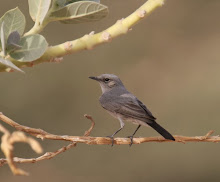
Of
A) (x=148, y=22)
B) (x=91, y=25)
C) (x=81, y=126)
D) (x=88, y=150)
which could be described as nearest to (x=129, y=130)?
(x=81, y=126)

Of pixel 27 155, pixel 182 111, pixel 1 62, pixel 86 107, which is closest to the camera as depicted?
pixel 1 62

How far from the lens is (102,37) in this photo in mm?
186

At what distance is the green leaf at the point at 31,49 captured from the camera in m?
0.19

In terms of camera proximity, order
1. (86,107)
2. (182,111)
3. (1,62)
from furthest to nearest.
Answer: (182,111) < (86,107) < (1,62)

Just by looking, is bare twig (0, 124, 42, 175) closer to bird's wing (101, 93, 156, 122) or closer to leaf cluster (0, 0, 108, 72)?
leaf cluster (0, 0, 108, 72)

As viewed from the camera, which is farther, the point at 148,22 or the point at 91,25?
the point at 148,22

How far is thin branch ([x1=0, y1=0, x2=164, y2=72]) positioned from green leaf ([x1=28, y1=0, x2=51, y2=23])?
0.07ft

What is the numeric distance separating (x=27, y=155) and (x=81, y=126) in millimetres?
174

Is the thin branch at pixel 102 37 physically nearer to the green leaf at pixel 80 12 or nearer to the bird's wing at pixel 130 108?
the green leaf at pixel 80 12

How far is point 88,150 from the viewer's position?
1.42m

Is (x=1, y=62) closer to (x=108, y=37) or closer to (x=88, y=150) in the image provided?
(x=108, y=37)

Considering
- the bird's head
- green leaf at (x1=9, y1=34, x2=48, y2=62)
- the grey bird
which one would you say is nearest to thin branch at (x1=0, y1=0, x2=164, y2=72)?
green leaf at (x1=9, y1=34, x2=48, y2=62)

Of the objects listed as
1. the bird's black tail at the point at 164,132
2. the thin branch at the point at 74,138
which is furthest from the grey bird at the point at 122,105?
the thin branch at the point at 74,138

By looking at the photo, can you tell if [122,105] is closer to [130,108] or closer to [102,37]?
[130,108]
